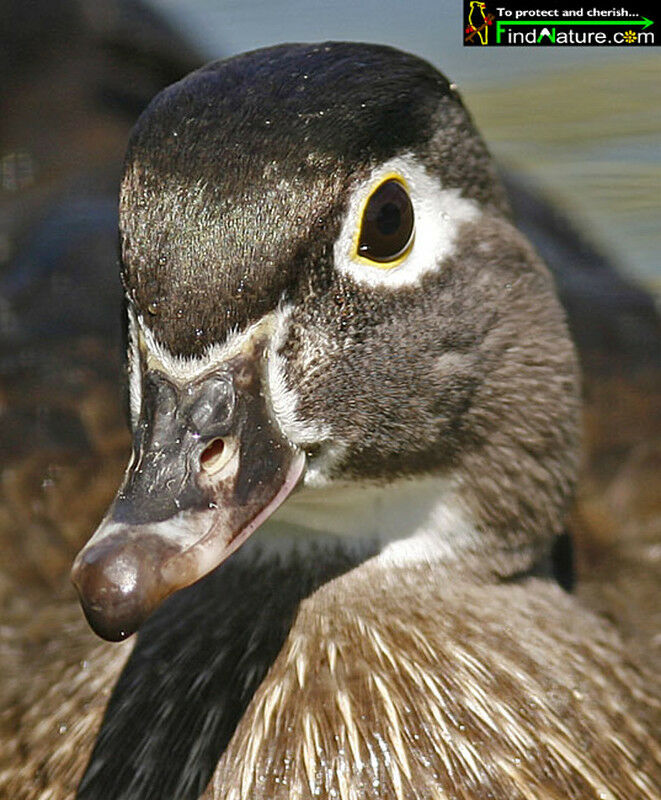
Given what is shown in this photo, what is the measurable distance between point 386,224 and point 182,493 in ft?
1.60

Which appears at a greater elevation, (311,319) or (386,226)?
(386,226)

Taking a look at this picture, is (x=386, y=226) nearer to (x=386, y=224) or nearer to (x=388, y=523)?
(x=386, y=224)

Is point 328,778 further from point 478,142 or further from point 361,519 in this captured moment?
point 478,142

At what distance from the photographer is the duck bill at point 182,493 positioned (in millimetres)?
1880

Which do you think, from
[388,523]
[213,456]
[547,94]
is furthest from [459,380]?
[547,94]

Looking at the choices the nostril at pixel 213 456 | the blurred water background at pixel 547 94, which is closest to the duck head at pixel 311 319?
the nostril at pixel 213 456

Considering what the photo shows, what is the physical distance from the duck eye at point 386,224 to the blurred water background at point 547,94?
223 cm

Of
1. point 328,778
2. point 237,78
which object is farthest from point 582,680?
point 237,78

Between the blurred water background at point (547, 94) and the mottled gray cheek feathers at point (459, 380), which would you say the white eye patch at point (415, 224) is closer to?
the mottled gray cheek feathers at point (459, 380)

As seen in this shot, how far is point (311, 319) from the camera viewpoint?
2.13 m

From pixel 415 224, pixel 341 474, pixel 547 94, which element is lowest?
pixel 341 474

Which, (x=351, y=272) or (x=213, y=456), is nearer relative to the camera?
(x=213, y=456)

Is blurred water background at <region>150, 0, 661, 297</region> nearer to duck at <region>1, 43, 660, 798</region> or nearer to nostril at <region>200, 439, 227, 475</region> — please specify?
duck at <region>1, 43, 660, 798</region>

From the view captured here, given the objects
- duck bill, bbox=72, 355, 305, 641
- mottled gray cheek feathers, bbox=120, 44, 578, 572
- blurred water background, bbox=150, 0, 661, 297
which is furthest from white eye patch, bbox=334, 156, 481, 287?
blurred water background, bbox=150, 0, 661, 297
